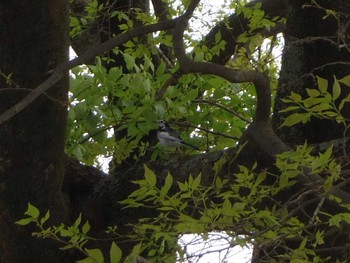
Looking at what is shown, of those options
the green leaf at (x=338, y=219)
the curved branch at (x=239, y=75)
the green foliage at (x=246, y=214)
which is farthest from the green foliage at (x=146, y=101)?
the green leaf at (x=338, y=219)

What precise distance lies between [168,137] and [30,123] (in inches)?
44.2

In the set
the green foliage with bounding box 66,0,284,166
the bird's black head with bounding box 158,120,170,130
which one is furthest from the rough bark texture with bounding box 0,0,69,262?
the bird's black head with bounding box 158,120,170,130

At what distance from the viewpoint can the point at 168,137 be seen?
4.77 metres

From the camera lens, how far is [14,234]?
12.7 ft

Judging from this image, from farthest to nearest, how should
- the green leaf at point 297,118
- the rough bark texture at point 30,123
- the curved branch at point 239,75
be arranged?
the rough bark texture at point 30,123 < the curved branch at point 239,75 < the green leaf at point 297,118

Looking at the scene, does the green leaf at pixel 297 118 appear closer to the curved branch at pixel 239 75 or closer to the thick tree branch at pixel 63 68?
the curved branch at pixel 239 75

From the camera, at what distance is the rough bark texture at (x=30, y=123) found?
373cm

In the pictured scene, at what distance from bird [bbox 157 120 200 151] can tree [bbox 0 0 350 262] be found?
0.18 ft

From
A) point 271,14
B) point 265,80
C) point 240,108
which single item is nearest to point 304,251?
point 265,80

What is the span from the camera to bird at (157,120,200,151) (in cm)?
456

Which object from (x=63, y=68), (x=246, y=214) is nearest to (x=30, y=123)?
(x=63, y=68)

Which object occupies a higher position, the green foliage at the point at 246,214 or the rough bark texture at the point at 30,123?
the rough bark texture at the point at 30,123

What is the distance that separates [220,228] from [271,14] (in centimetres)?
279

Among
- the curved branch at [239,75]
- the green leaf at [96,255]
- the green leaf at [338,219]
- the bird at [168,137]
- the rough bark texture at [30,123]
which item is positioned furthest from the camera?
the bird at [168,137]
